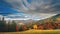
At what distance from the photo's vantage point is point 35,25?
2.41 meters

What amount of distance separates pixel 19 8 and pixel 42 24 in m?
0.46

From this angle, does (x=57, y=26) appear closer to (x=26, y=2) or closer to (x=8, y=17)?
(x=26, y=2)

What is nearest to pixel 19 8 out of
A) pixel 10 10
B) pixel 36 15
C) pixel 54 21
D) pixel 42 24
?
pixel 10 10

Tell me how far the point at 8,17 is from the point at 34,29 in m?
0.46

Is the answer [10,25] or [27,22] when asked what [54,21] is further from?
[10,25]

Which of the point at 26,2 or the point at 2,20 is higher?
the point at 26,2

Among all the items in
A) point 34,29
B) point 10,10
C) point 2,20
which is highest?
point 10,10

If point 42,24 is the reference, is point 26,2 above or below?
A: above

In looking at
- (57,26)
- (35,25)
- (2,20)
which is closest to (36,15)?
(35,25)

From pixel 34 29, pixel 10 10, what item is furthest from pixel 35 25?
pixel 10 10

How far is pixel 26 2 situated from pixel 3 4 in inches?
14.8

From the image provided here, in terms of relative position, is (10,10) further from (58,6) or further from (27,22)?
(58,6)

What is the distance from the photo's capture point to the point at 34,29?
240 centimetres

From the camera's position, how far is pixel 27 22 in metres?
2.42
